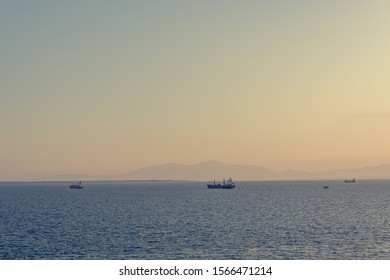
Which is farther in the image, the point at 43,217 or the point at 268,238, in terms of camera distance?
the point at 43,217

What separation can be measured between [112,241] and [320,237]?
118 ft

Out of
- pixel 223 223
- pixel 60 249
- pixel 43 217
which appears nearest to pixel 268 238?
pixel 223 223

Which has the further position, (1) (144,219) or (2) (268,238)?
(1) (144,219)
